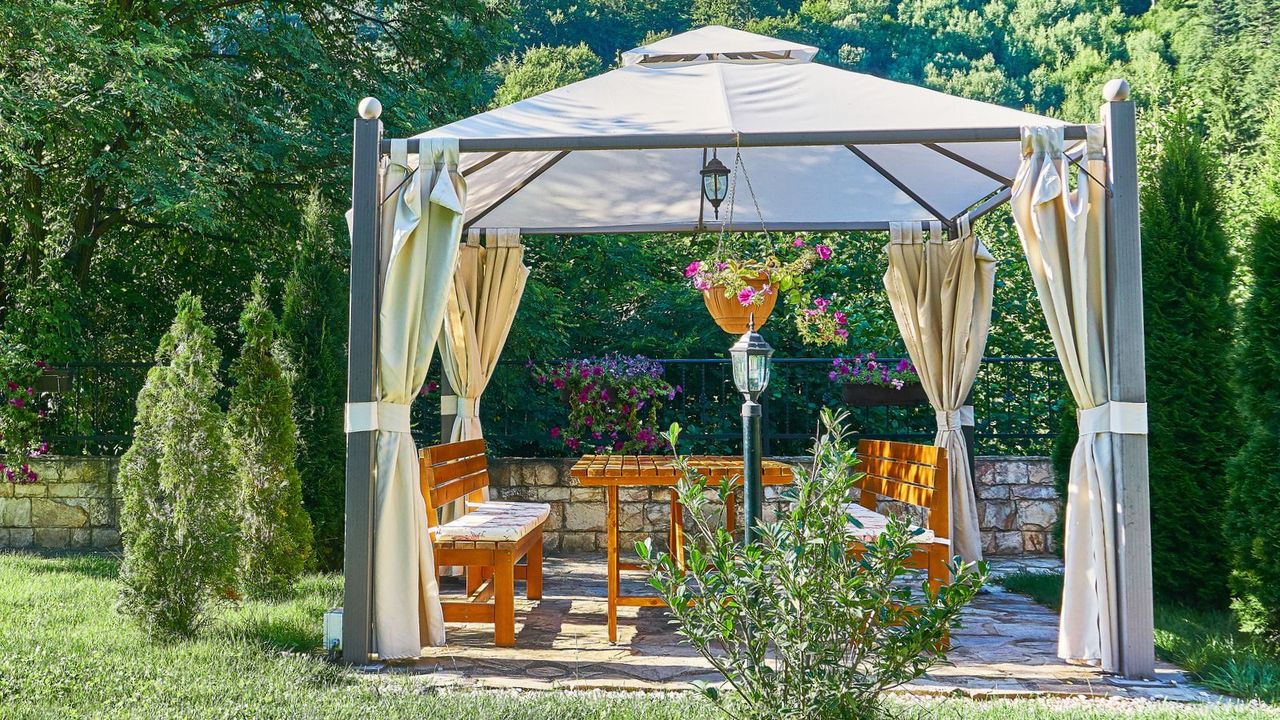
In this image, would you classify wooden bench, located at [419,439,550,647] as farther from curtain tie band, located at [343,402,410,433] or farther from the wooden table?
the wooden table

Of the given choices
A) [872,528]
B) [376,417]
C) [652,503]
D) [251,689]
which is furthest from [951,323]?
[251,689]

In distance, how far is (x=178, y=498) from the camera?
3.97m

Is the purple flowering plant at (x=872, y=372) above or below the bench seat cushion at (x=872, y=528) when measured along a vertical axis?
above

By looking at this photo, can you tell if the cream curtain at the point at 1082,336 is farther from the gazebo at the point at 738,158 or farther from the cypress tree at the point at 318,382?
the cypress tree at the point at 318,382

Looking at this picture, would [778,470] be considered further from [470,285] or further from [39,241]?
[39,241]

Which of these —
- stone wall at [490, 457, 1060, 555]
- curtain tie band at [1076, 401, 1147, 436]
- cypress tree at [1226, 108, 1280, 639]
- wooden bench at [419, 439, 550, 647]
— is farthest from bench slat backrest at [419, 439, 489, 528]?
cypress tree at [1226, 108, 1280, 639]

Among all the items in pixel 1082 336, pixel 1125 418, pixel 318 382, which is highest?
pixel 1082 336

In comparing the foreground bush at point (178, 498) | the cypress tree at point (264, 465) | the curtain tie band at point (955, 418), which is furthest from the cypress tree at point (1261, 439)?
the cypress tree at point (264, 465)

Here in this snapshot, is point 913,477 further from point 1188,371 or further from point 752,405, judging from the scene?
point 752,405

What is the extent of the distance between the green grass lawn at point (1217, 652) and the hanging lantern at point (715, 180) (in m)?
2.79

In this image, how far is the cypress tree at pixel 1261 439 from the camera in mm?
3842

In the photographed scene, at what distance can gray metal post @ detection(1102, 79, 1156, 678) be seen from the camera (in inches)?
139

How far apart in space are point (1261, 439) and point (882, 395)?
113 inches

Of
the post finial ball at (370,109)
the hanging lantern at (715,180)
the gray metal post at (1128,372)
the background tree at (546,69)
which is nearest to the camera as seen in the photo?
the gray metal post at (1128,372)
